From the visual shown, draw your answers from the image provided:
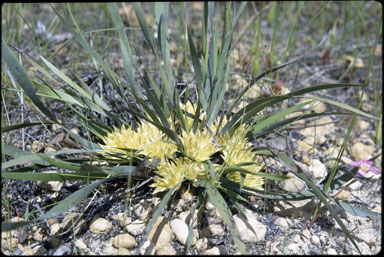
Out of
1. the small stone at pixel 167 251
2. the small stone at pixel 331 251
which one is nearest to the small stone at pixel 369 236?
the small stone at pixel 331 251

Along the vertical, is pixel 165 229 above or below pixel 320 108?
below

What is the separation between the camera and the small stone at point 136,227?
1.45 meters

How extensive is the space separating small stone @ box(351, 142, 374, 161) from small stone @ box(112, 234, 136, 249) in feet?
4.57

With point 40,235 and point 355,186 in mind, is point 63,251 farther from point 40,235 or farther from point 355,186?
point 355,186

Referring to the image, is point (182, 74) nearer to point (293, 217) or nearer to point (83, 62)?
point (83, 62)

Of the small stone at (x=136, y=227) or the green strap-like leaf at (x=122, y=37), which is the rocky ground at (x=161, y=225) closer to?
the small stone at (x=136, y=227)

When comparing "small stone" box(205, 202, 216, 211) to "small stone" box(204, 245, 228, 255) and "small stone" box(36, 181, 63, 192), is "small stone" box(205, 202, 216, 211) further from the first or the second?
"small stone" box(36, 181, 63, 192)

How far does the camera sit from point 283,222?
1.55 meters

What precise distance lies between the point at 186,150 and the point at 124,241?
1.43 ft

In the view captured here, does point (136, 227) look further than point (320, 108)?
No

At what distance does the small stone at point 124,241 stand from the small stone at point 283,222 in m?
0.62

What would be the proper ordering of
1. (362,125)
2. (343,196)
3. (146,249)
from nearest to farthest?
1. (146,249)
2. (343,196)
3. (362,125)

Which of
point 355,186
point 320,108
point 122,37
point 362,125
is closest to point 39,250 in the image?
point 122,37

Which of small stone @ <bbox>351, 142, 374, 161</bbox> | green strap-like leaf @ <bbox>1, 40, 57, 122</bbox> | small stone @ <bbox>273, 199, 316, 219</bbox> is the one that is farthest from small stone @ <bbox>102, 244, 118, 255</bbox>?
small stone @ <bbox>351, 142, 374, 161</bbox>
